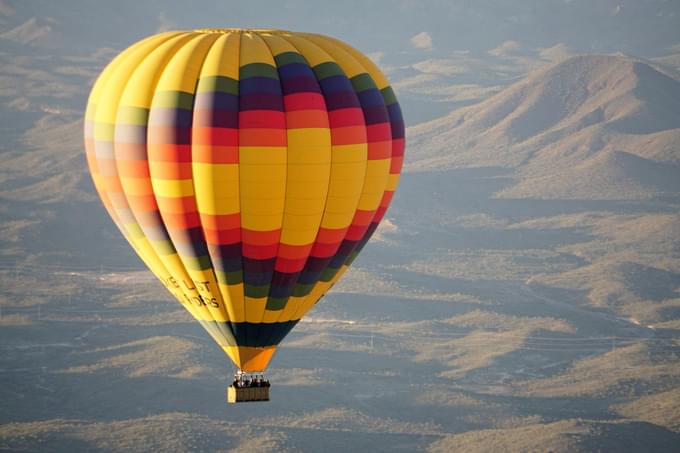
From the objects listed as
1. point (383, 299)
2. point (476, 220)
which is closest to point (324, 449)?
point (383, 299)

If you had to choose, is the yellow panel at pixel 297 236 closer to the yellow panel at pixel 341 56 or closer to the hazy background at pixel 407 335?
the yellow panel at pixel 341 56

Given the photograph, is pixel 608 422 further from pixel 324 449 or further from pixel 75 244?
pixel 75 244

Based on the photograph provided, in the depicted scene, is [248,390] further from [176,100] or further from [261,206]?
[176,100]

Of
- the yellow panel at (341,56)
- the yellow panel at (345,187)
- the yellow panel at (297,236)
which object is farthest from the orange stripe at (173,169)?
the yellow panel at (341,56)

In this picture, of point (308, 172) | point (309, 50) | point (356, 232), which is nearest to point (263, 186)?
point (308, 172)

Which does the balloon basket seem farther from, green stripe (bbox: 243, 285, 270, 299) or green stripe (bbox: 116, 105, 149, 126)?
green stripe (bbox: 116, 105, 149, 126)
